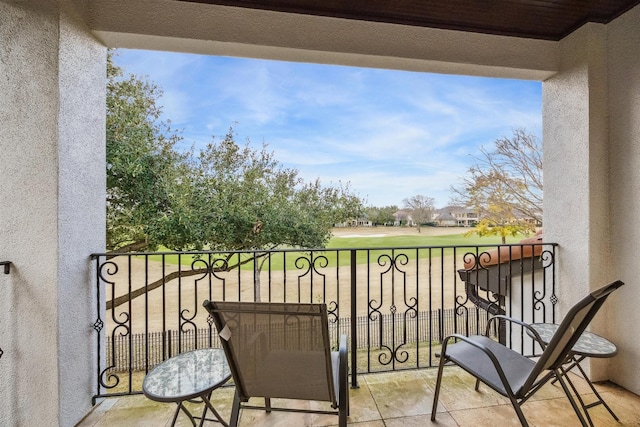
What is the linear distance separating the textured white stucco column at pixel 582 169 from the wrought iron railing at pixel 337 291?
0.61ft

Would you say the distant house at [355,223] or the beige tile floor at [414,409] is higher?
the distant house at [355,223]

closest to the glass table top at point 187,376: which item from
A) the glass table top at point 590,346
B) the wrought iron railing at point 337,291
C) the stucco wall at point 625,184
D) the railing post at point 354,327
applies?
the wrought iron railing at point 337,291

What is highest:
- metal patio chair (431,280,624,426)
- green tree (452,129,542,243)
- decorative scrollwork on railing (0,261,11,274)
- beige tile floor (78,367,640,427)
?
green tree (452,129,542,243)

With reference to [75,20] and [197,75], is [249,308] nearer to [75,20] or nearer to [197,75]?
[75,20]

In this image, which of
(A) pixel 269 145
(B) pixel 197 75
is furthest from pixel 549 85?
(B) pixel 197 75

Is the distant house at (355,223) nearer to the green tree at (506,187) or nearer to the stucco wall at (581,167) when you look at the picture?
the green tree at (506,187)

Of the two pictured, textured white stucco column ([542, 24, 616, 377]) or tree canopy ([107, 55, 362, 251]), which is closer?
textured white stucco column ([542, 24, 616, 377])

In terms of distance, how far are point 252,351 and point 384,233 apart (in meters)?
3.03

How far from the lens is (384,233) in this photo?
415cm

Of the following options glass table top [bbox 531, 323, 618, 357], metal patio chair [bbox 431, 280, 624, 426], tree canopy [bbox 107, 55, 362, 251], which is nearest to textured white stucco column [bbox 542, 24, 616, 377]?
glass table top [bbox 531, 323, 618, 357]

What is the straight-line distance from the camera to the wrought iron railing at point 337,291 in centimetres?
226

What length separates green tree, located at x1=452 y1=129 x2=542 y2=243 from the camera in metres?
4.34

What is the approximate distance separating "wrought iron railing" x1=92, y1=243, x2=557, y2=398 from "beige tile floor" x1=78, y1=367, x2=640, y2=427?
0.19 meters

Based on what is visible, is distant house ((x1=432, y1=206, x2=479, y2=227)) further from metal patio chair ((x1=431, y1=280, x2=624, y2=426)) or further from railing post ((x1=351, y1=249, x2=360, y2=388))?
metal patio chair ((x1=431, y1=280, x2=624, y2=426))
